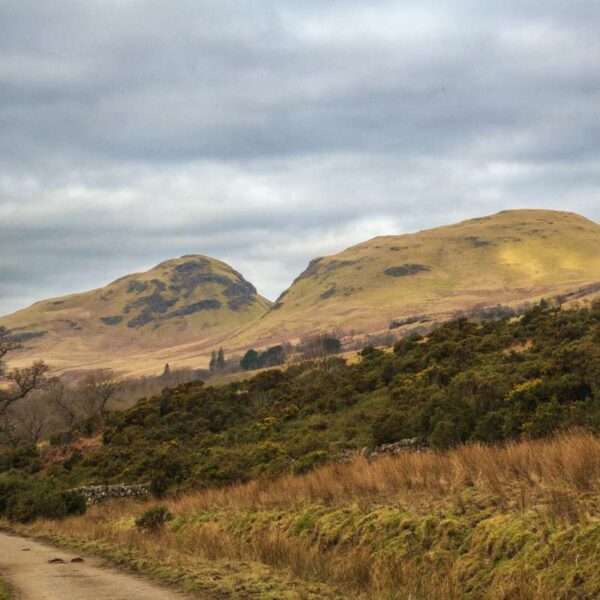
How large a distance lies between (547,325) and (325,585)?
37056mm

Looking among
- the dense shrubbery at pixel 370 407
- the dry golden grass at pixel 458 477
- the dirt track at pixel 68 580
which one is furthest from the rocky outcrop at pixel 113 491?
the dry golden grass at pixel 458 477

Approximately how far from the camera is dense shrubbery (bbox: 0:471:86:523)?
28047mm

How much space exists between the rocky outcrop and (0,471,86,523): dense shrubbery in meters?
3.50

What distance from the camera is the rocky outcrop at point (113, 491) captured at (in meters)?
33.9

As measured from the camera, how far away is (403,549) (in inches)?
459

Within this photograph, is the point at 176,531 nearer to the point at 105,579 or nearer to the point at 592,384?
the point at 105,579

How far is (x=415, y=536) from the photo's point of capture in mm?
11867

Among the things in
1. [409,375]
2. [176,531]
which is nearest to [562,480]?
[176,531]

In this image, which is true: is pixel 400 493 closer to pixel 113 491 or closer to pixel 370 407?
pixel 113 491

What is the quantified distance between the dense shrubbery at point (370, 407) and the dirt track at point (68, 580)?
30.3ft

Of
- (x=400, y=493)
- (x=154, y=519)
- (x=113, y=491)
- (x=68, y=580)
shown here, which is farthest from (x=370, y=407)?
(x=68, y=580)

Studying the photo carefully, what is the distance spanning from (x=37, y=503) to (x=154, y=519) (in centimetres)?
1053

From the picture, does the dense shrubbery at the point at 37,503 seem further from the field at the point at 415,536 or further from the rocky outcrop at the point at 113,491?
the field at the point at 415,536

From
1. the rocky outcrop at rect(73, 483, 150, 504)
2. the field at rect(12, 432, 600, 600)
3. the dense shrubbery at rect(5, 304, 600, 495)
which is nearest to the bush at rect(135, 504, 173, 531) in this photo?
the field at rect(12, 432, 600, 600)
